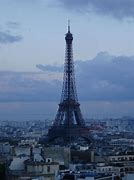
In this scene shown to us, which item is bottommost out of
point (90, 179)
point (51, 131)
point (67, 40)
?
point (90, 179)

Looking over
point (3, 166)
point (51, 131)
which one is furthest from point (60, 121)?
point (3, 166)

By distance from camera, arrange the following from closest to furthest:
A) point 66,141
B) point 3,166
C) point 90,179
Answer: point 90,179, point 3,166, point 66,141

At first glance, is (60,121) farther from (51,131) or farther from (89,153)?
(89,153)

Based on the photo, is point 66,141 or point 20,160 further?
point 66,141

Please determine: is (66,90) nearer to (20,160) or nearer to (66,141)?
(66,141)

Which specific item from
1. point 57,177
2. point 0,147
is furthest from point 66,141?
point 57,177

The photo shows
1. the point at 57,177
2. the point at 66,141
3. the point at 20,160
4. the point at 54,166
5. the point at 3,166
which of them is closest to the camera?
the point at 57,177

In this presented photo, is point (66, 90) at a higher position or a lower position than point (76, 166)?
higher
